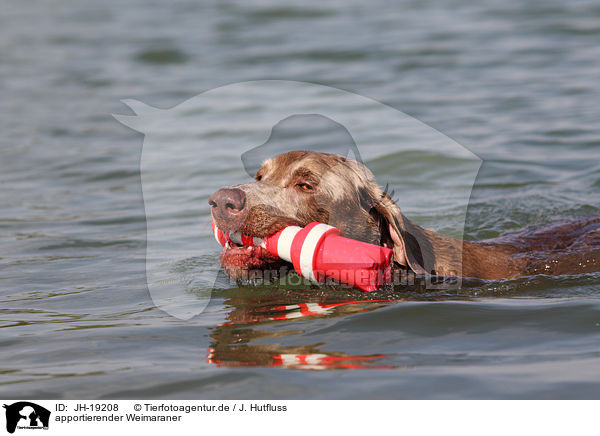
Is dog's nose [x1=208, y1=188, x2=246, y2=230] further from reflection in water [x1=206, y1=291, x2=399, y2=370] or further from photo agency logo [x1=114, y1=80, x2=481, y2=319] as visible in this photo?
reflection in water [x1=206, y1=291, x2=399, y2=370]

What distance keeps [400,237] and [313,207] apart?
2.20ft

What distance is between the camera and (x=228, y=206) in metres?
5.22

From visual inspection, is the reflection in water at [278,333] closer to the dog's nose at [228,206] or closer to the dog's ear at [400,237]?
the dog's ear at [400,237]

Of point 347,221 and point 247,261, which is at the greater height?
point 347,221

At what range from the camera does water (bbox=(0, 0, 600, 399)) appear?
4.28 meters

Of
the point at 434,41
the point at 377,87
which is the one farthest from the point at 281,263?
the point at 434,41

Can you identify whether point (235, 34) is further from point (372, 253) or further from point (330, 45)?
point (372, 253)

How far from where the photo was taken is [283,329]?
16.3 ft

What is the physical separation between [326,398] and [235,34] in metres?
18.2

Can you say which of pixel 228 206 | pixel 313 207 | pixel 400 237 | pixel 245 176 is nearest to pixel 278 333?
pixel 228 206

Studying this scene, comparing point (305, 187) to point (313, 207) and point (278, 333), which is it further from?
point (278, 333)
